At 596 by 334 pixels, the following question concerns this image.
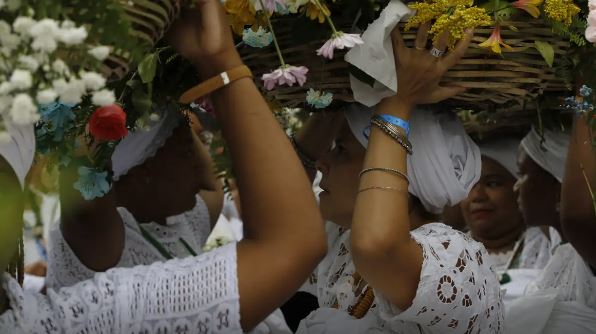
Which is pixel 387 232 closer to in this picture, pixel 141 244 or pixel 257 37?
pixel 257 37

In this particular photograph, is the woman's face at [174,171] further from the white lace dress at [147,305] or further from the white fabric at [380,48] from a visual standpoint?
the white lace dress at [147,305]

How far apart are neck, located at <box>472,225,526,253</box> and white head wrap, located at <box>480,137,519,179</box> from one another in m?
0.43

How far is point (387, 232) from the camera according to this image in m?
2.35

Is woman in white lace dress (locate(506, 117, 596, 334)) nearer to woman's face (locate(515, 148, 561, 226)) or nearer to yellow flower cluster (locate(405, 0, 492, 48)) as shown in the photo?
woman's face (locate(515, 148, 561, 226))

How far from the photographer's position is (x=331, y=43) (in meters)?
2.21

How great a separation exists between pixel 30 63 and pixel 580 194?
2.08 meters

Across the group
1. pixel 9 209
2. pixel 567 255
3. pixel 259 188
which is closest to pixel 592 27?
pixel 259 188

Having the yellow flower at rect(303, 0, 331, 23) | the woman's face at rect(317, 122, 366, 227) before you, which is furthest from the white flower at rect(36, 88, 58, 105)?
the woman's face at rect(317, 122, 366, 227)

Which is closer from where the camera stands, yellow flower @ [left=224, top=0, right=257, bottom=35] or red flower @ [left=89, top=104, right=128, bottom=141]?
red flower @ [left=89, top=104, right=128, bottom=141]

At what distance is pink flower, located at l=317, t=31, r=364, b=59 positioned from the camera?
220cm

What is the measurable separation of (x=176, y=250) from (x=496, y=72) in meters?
2.08

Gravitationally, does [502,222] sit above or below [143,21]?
below

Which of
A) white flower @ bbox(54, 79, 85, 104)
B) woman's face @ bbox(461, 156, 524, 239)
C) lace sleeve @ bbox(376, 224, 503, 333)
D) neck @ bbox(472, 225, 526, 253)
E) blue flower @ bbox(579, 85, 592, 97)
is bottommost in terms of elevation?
neck @ bbox(472, 225, 526, 253)

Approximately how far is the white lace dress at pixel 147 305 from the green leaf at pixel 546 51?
3.25 feet
